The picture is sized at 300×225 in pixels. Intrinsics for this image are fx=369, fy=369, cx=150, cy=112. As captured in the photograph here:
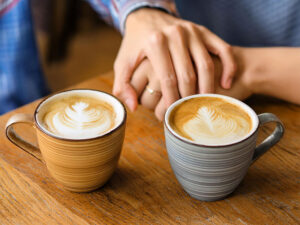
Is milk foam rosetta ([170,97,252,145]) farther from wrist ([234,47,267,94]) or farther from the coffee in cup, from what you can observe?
wrist ([234,47,267,94])

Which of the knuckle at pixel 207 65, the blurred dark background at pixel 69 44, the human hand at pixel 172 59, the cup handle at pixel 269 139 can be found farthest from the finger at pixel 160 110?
the blurred dark background at pixel 69 44

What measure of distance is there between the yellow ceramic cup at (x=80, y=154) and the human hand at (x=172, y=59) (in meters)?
0.17

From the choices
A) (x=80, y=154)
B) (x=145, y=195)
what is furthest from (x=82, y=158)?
(x=145, y=195)

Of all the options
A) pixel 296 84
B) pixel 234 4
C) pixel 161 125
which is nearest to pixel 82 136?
pixel 161 125

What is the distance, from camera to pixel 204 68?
0.76 m

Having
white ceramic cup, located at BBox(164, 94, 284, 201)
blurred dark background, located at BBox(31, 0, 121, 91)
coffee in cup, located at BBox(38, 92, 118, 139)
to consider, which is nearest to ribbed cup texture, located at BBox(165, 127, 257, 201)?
white ceramic cup, located at BBox(164, 94, 284, 201)

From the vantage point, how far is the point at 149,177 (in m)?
0.66

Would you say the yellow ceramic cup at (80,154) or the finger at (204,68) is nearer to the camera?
the yellow ceramic cup at (80,154)

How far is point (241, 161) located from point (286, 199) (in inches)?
5.0

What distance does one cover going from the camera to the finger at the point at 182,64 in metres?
0.75

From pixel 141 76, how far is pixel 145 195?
288mm

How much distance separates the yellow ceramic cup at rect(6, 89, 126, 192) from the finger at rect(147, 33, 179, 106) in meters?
0.16

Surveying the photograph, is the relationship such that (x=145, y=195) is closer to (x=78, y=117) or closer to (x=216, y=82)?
(x=78, y=117)

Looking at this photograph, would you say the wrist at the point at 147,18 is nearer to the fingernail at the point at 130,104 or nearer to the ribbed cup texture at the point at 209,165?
the fingernail at the point at 130,104
